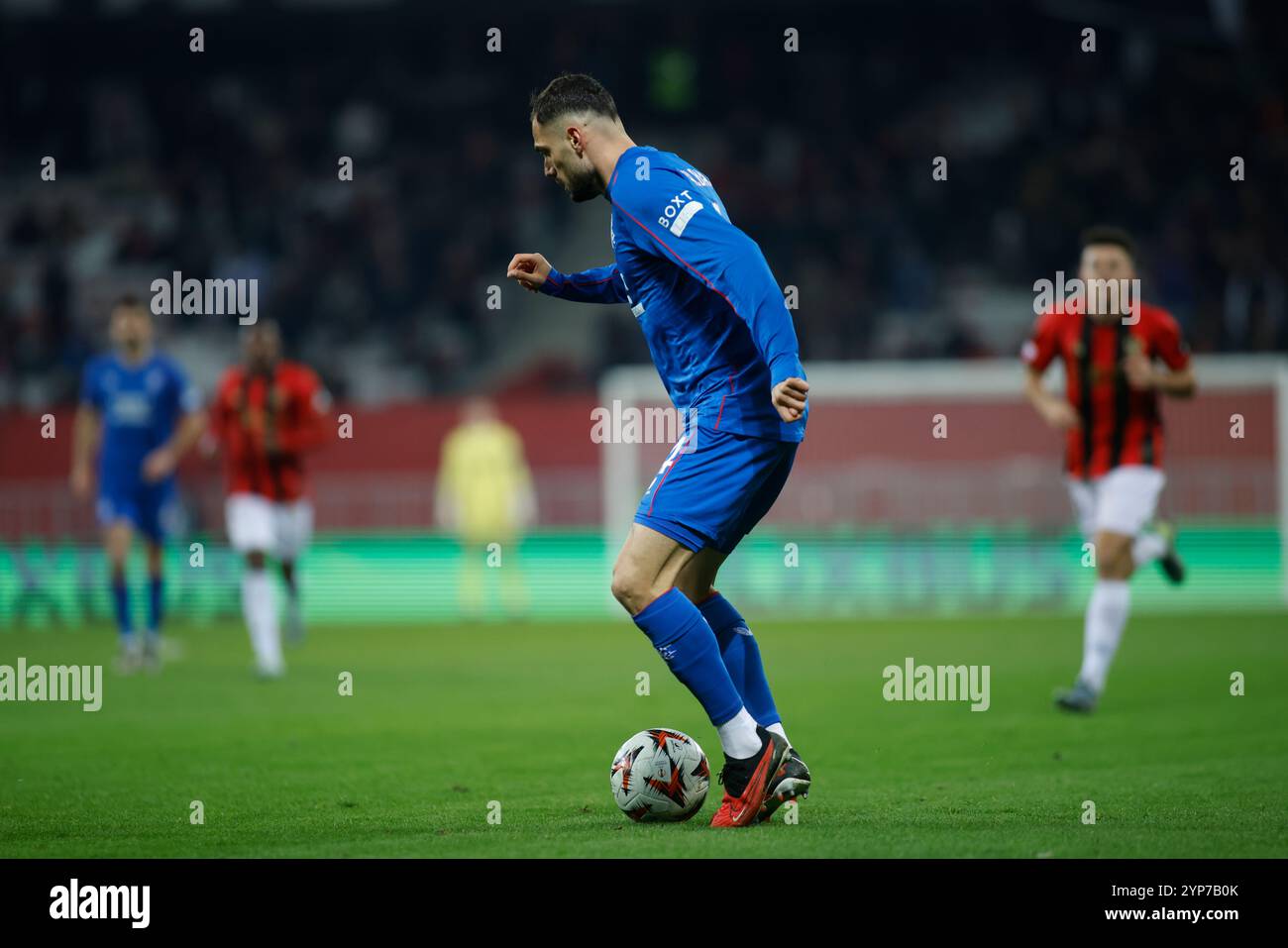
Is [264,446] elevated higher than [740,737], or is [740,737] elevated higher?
[264,446]

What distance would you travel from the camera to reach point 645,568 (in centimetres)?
570

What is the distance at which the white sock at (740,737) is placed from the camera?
577cm

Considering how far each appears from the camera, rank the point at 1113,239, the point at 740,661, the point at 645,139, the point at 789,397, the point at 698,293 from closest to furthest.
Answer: the point at 789,397
the point at 698,293
the point at 740,661
the point at 1113,239
the point at 645,139

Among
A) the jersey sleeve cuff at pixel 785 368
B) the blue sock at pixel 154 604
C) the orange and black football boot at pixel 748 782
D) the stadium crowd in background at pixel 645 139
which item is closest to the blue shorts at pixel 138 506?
the blue sock at pixel 154 604

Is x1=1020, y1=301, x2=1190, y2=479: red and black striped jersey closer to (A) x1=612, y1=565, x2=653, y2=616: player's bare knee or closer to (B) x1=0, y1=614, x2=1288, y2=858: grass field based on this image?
(B) x1=0, y1=614, x2=1288, y2=858: grass field

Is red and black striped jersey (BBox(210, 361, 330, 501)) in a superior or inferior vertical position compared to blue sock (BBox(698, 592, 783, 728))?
superior

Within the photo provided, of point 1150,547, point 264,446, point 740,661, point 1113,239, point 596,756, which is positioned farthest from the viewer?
point 264,446

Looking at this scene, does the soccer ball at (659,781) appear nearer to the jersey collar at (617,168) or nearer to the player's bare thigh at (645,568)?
the player's bare thigh at (645,568)

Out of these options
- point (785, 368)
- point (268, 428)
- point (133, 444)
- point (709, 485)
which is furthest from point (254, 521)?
point (785, 368)

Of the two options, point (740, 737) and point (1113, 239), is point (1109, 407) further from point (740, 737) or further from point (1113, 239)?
point (740, 737)

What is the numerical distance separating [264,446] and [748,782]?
7.29 m

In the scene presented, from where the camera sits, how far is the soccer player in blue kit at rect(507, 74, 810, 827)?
565 cm

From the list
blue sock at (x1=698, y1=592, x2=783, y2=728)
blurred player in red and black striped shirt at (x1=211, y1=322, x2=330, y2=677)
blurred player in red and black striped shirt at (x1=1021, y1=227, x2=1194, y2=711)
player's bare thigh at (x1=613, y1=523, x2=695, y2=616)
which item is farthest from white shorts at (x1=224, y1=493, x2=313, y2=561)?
player's bare thigh at (x1=613, y1=523, x2=695, y2=616)

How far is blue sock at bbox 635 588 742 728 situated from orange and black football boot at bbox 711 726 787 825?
0.15 m
